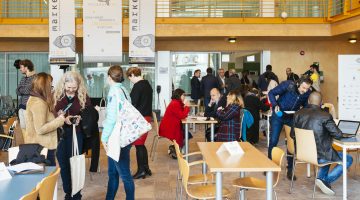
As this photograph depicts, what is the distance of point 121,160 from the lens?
4.48 meters

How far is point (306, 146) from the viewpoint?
5.54 m

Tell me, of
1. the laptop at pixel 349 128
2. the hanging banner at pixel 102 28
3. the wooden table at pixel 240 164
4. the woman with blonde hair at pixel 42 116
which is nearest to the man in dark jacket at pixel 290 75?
the hanging banner at pixel 102 28

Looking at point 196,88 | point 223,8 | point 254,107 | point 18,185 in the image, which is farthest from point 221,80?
point 18,185

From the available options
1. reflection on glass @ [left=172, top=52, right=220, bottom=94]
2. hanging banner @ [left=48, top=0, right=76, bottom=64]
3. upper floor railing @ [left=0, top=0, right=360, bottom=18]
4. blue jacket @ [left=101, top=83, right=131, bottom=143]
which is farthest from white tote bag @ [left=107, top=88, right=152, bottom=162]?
reflection on glass @ [left=172, top=52, right=220, bottom=94]

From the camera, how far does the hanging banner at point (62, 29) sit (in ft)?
38.6

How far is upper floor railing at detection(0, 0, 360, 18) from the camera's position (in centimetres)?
1334

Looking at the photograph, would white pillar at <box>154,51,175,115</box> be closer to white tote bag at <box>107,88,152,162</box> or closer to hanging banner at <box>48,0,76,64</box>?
hanging banner at <box>48,0,76,64</box>

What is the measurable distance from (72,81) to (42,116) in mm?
527

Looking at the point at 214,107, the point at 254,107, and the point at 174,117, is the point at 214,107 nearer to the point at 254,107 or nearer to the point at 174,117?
the point at 174,117

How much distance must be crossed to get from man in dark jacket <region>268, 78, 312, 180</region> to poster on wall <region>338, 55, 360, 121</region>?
6.49ft

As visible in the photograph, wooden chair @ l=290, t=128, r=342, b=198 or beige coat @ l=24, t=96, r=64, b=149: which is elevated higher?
beige coat @ l=24, t=96, r=64, b=149

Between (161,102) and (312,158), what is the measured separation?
364 inches

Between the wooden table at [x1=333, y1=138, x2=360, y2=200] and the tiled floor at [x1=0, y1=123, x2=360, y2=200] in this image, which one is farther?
the tiled floor at [x1=0, y1=123, x2=360, y2=200]

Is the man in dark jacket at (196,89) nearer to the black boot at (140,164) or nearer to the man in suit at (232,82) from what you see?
the man in suit at (232,82)
